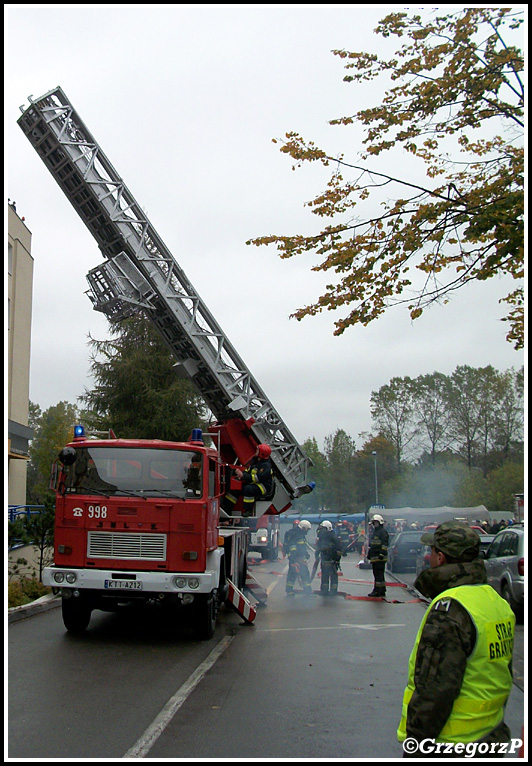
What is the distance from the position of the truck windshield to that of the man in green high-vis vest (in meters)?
6.69

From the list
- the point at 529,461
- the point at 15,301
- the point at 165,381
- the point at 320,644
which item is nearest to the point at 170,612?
the point at 320,644

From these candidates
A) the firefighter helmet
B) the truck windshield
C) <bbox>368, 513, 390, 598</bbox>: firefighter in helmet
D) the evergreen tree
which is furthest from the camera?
the evergreen tree

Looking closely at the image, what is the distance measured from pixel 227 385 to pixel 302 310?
4.83m

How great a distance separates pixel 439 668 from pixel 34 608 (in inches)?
419

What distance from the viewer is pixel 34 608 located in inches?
483

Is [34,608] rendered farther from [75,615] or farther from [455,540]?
[455,540]

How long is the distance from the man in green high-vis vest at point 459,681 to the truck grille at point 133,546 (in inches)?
254

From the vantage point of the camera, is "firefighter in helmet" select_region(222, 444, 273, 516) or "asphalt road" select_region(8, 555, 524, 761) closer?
"asphalt road" select_region(8, 555, 524, 761)

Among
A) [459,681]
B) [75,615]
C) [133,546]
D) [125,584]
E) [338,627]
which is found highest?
[459,681]

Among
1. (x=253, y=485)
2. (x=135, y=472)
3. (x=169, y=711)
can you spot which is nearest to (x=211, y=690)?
(x=169, y=711)

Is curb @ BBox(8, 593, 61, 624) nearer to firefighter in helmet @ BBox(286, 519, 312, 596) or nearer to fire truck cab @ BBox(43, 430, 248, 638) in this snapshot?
fire truck cab @ BBox(43, 430, 248, 638)

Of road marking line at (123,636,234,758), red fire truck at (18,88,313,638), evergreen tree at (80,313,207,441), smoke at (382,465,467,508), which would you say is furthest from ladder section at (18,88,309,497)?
smoke at (382,465,467,508)

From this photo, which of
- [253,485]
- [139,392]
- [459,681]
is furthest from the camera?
[139,392]

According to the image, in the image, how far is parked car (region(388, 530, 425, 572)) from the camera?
77.1 ft
